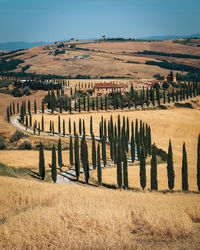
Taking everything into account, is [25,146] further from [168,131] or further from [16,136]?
[168,131]

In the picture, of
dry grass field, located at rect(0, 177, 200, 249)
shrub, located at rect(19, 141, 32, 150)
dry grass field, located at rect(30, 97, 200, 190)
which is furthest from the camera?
shrub, located at rect(19, 141, 32, 150)

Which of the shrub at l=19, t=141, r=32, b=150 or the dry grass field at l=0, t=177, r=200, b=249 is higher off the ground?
the dry grass field at l=0, t=177, r=200, b=249

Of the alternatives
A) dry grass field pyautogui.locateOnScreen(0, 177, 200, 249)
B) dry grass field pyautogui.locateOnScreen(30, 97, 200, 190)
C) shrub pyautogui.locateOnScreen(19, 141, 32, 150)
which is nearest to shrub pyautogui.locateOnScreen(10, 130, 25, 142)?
shrub pyautogui.locateOnScreen(19, 141, 32, 150)

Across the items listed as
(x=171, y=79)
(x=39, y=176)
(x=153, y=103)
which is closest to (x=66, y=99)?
(x=153, y=103)

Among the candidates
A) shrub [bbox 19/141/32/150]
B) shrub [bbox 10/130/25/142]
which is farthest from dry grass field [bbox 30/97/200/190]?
shrub [bbox 19/141/32/150]

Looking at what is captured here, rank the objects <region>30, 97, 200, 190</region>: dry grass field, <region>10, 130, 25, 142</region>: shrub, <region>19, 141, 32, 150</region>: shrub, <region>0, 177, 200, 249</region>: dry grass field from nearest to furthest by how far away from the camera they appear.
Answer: <region>0, 177, 200, 249</region>: dry grass field, <region>30, 97, 200, 190</region>: dry grass field, <region>19, 141, 32, 150</region>: shrub, <region>10, 130, 25, 142</region>: shrub

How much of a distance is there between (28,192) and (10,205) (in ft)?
7.49

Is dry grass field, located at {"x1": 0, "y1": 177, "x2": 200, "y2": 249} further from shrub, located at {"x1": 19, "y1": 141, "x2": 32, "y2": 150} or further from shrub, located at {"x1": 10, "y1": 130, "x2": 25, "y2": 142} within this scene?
shrub, located at {"x1": 10, "y1": 130, "x2": 25, "y2": 142}

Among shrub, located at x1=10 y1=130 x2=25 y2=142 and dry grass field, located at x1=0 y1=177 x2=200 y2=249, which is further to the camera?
shrub, located at x1=10 y1=130 x2=25 y2=142

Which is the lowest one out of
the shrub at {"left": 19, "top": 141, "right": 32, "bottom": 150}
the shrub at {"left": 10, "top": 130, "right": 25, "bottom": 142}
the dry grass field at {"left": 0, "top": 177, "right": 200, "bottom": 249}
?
the shrub at {"left": 19, "top": 141, "right": 32, "bottom": 150}

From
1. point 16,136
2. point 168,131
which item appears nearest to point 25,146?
point 16,136

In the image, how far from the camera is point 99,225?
1313cm

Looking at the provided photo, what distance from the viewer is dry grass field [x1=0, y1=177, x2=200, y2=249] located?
37.1ft

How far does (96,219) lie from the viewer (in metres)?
13.6
